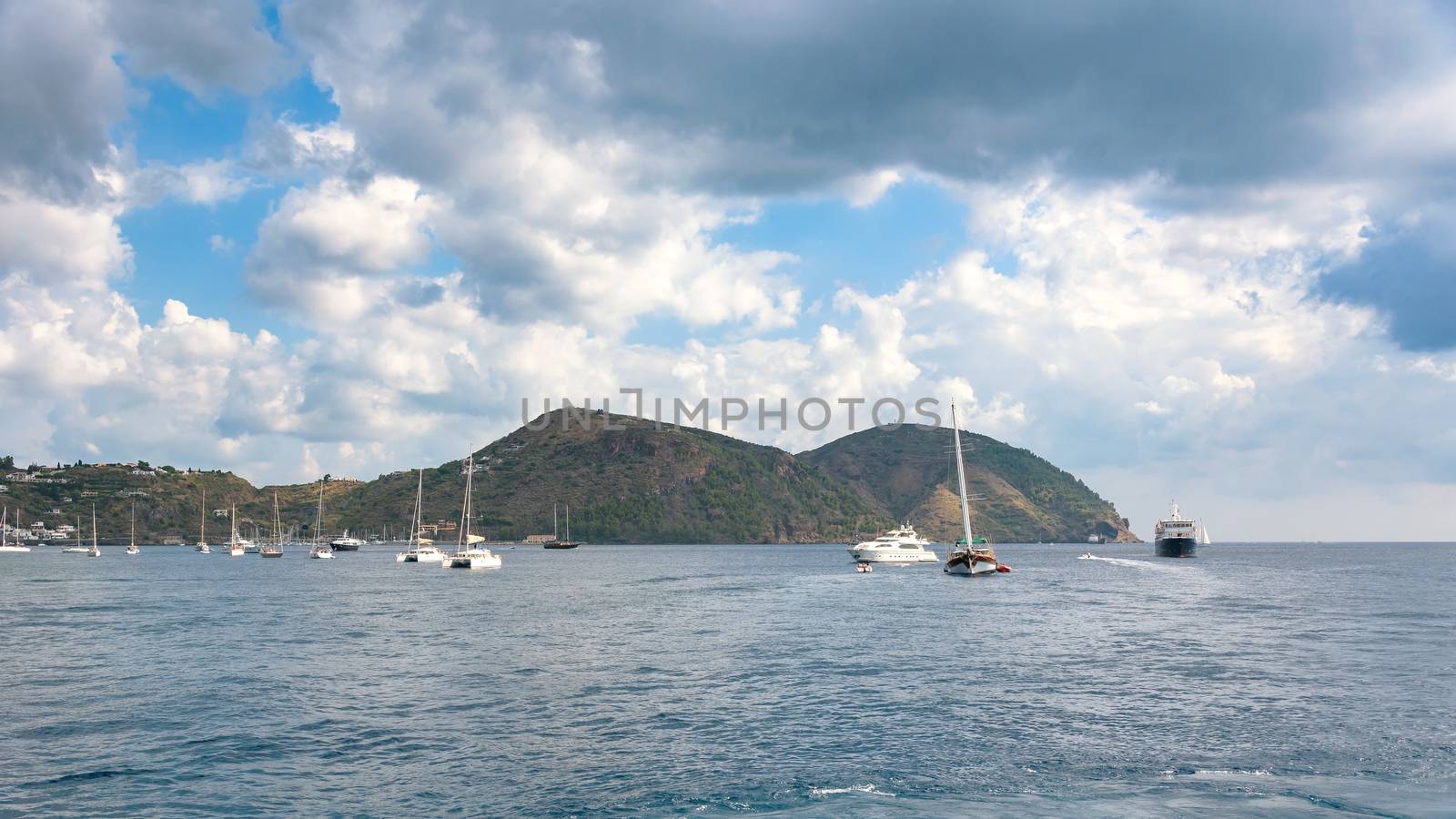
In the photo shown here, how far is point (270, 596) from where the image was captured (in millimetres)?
102250

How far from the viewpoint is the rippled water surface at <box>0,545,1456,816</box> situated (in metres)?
25.8

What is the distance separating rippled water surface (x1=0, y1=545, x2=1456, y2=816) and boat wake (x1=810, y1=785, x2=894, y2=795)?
19cm

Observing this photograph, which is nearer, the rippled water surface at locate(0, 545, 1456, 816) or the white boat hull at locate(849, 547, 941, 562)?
the rippled water surface at locate(0, 545, 1456, 816)

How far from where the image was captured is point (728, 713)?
36.5m

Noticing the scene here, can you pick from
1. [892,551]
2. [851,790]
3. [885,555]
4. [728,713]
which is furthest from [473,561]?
[851,790]

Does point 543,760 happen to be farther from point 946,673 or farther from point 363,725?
point 946,673

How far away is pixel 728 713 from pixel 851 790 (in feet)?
36.4

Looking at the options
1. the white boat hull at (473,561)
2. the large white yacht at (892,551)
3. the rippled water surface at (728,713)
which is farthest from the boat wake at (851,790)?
the large white yacht at (892,551)

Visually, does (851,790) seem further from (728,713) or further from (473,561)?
(473,561)

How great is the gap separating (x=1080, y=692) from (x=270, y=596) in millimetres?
87685

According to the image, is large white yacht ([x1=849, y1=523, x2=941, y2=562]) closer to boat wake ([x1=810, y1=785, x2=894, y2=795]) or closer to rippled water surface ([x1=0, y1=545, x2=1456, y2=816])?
rippled water surface ([x1=0, y1=545, x2=1456, y2=816])

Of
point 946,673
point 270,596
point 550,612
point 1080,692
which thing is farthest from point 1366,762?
point 270,596

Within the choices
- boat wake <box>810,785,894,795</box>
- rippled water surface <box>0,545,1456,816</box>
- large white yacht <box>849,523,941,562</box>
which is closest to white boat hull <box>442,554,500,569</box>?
large white yacht <box>849,523,941,562</box>

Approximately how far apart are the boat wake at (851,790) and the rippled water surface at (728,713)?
19 centimetres
